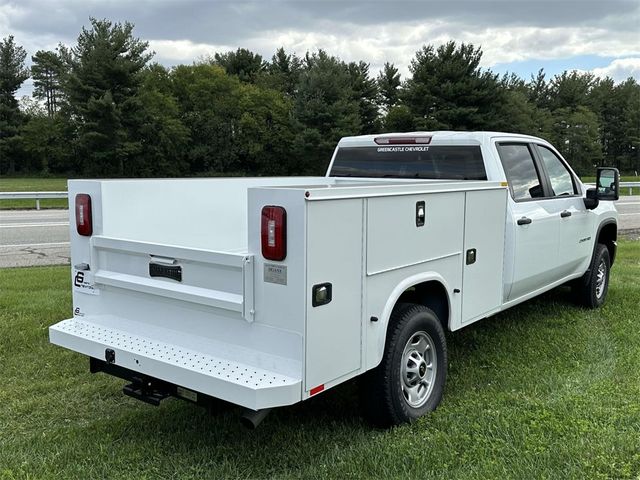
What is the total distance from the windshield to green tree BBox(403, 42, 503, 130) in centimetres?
4053

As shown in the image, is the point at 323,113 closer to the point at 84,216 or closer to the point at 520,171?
the point at 520,171

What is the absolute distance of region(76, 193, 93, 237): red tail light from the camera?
4113mm

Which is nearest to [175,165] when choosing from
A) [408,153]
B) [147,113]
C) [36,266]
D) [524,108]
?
[147,113]

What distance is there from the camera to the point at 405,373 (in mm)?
3957

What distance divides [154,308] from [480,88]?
152 ft

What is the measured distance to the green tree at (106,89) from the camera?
149 ft

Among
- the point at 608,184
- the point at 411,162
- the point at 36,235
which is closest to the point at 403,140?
the point at 411,162

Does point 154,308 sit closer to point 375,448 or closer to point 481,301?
point 375,448

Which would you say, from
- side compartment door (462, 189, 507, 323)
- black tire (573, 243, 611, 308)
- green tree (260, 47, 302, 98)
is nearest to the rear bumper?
side compartment door (462, 189, 507, 323)

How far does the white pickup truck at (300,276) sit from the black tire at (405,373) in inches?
0.4

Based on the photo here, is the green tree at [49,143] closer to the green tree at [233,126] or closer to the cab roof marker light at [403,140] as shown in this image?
the green tree at [233,126]

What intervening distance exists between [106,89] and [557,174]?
45.9 m

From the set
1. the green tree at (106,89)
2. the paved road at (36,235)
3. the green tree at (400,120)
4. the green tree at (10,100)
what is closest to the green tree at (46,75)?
the green tree at (10,100)

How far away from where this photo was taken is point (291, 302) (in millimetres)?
3125
